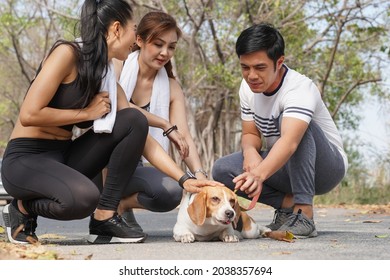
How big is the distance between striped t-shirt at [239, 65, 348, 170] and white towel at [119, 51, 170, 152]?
0.61m

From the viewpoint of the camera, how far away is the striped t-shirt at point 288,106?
211 inches

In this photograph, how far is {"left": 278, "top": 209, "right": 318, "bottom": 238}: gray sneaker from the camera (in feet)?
17.7

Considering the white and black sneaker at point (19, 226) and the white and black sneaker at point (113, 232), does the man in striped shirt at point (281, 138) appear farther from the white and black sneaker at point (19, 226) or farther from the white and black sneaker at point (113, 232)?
the white and black sneaker at point (19, 226)

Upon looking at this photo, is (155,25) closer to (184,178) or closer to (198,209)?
(184,178)

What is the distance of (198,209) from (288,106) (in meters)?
1.00

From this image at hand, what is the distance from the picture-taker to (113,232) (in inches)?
202

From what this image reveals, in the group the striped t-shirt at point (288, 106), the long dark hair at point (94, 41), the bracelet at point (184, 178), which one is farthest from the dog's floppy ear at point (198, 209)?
the long dark hair at point (94, 41)

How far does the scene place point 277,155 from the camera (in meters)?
5.16

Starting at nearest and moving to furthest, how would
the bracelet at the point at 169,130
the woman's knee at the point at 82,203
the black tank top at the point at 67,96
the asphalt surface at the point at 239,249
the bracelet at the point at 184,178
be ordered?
the asphalt surface at the point at 239,249, the woman's knee at the point at 82,203, the black tank top at the point at 67,96, the bracelet at the point at 184,178, the bracelet at the point at 169,130

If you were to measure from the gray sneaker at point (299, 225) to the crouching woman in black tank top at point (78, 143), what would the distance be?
754 mm

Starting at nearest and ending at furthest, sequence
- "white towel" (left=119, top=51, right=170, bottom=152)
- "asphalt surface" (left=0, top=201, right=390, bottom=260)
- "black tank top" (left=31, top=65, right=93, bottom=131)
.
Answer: "asphalt surface" (left=0, top=201, right=390, bottom=260)
"black tank top" (left=31, top=65, right=93, bottom=131)
"white towel" (left=119, top=51, right=170, bottom=152)

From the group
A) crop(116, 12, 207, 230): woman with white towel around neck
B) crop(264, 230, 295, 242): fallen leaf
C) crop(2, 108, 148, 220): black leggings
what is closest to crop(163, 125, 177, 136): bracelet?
crop(116, 12, 207, 230): woman with white towel around neck

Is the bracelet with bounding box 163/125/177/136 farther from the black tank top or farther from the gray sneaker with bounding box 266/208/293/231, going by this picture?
the gray sneaker with bounding box 266/208/293/231
